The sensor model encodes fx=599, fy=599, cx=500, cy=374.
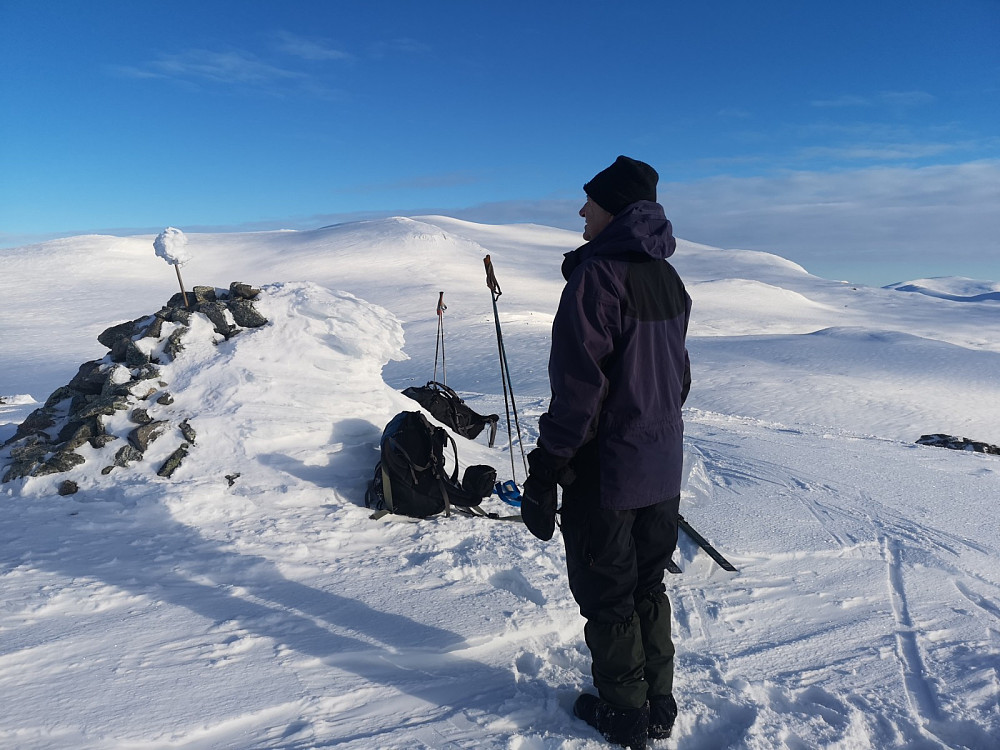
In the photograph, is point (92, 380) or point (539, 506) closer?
point (539, 506)

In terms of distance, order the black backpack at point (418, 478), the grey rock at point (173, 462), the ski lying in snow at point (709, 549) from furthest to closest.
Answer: the grey rock at point (173, 462)
the black backpack at point (418, 478)
the ski lying in snow at point (709, 549)

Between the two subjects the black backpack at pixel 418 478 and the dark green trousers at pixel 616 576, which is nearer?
the dark green trousers at pixel 616 576

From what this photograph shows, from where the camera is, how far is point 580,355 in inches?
81.4

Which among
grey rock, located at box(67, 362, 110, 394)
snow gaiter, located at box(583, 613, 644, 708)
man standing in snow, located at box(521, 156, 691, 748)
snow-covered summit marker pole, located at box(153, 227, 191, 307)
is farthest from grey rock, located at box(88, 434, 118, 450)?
snow gaiter, located at box(583, 613, 644, 708)

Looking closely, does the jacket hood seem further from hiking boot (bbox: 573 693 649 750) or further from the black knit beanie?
hiking boot (bbox: 573 693 649 750)

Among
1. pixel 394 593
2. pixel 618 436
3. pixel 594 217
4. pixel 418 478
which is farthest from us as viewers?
pixel 418 478

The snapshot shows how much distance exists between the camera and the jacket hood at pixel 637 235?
211 cm

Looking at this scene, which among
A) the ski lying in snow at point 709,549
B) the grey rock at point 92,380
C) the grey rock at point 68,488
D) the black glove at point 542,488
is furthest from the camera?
the grey rock at point 92,380

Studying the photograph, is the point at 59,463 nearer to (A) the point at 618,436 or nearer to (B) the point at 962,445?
(A) the point at 618,436

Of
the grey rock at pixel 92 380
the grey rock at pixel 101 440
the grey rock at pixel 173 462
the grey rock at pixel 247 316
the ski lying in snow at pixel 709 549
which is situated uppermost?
the grey rock at pixel 247 316

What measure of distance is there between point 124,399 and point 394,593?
320 cm

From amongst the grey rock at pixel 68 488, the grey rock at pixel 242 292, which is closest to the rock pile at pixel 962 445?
the grey rock at pixel 242 292

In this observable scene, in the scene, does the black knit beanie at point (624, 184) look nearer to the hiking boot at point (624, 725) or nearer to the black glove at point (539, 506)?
the black glove at point (539, 506)

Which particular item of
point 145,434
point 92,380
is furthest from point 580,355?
point 92,380
